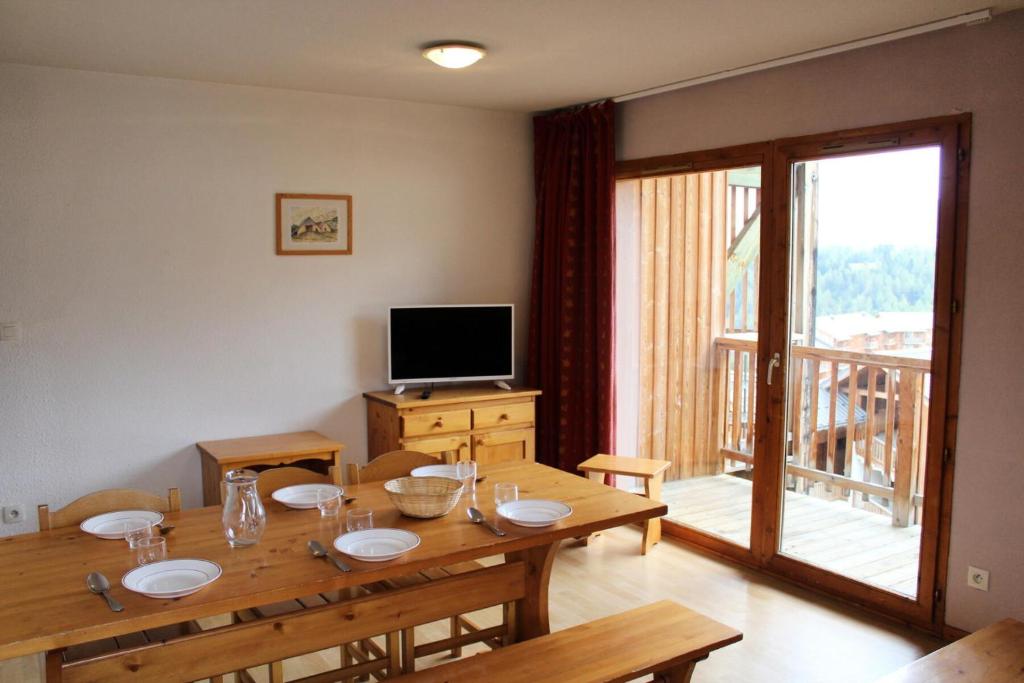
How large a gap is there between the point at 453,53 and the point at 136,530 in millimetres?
2339

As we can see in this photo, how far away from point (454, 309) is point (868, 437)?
2.41 m

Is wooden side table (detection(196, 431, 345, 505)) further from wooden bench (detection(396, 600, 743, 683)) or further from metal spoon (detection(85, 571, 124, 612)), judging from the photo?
metal spoon (detection(85, 571, 124, 612))

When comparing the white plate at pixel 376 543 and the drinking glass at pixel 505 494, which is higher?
the drinking glass at pixel 505 494

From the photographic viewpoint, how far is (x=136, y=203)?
4320 millimetres

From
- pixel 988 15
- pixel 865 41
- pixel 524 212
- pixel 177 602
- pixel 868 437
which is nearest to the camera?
pixel 177 602

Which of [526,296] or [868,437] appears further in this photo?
[526,296]

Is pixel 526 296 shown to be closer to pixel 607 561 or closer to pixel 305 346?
pixel 305 346

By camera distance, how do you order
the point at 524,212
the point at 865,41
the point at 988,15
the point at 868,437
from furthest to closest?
the point at 524,212 → the point at 868,437 → the point at 865,41 → the point at 988,15

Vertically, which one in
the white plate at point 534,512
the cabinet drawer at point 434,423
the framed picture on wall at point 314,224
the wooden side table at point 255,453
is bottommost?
the wooden side table at point 255,453

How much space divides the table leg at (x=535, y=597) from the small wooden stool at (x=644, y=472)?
1.66 m

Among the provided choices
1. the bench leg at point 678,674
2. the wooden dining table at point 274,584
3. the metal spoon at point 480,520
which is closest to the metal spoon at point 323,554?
the wooden dining table at point 274,584

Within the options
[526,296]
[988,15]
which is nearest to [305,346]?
[526,296]

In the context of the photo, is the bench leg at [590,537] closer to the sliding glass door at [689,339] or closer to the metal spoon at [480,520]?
the sliding glass door at [689,339]

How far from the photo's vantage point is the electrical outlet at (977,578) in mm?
3438
